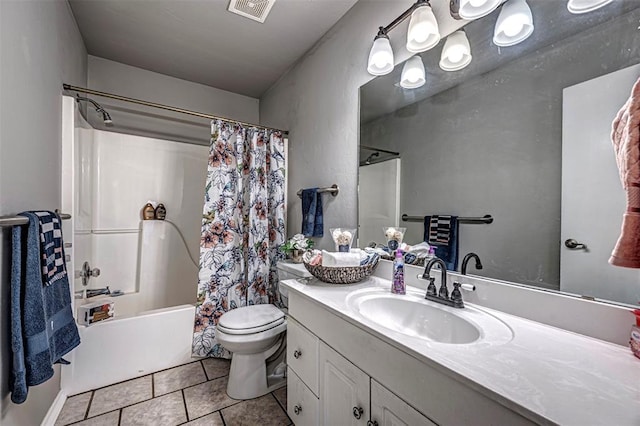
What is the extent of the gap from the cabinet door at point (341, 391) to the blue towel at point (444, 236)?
0.59m

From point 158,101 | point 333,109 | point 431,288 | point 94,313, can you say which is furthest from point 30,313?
point 158,101

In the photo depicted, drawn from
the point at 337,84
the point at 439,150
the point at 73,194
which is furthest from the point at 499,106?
the point at 73,194

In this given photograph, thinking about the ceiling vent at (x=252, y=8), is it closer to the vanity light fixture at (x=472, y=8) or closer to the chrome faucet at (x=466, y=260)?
the vanity light fixture at (x=472, y=8)

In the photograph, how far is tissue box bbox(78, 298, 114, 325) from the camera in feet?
5.65

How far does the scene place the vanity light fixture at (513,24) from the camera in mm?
961

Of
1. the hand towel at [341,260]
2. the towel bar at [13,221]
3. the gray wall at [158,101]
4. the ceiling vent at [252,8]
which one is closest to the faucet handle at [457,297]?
the hand towel at [341,260]

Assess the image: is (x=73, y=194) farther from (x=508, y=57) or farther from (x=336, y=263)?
(x=508, y=57)

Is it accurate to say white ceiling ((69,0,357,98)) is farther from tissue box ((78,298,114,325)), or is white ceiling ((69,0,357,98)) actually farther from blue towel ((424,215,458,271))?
tissue box ((78,298,114,325))

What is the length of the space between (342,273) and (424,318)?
1.37 ft

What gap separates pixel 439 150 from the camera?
1254mm

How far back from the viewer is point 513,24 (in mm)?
992

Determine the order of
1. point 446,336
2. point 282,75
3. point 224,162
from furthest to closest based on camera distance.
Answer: point 282,75
point 224,162
point 446,336

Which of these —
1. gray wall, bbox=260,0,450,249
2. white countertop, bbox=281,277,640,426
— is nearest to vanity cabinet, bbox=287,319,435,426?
white countertop, bbox=281,277,640,426

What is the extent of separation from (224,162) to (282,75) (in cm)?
116
